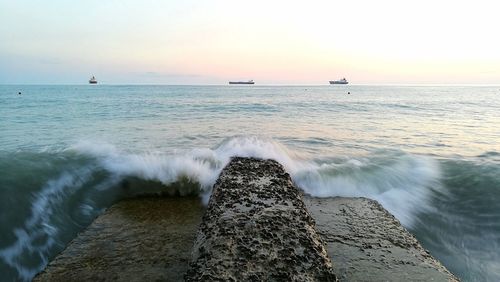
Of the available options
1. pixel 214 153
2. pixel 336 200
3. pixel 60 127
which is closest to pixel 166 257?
pixel 336 200

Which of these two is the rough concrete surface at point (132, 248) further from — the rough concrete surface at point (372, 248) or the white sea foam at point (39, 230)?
the rough concrete surface at point (372, 248)

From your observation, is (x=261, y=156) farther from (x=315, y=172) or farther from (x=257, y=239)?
(x=257, y=239)

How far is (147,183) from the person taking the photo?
5.86 m

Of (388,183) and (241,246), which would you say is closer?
(241,246)

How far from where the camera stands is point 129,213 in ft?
14.8

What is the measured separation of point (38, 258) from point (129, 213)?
41.5 inches

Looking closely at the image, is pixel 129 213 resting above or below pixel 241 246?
below

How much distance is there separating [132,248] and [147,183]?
2.52m

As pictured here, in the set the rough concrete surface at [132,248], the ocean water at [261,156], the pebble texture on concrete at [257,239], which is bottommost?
the ocean water at [261,156]

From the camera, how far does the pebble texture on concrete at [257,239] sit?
222 centimetres

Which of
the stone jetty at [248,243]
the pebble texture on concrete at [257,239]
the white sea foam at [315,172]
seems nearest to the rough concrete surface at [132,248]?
the stone jetty at [248,243]

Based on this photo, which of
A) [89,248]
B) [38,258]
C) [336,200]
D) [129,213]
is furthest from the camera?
[336,200]

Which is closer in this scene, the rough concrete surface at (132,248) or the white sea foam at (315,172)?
the rough concrete surface at (132,248)

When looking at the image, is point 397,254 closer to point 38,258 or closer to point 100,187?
point 38,258
